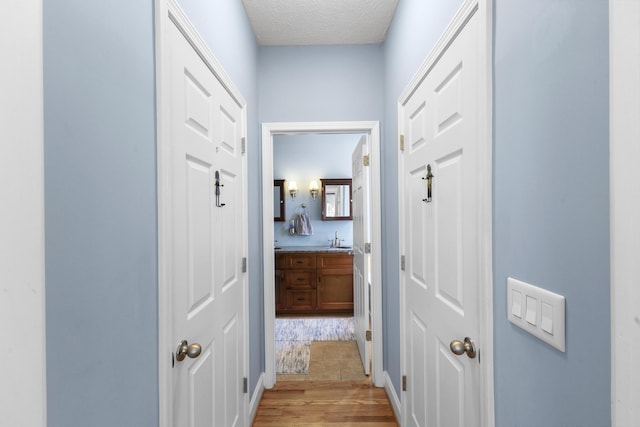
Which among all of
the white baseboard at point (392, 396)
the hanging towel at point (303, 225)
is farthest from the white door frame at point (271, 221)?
the hanging towel at point (303, 225)

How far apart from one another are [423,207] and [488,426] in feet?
2.85

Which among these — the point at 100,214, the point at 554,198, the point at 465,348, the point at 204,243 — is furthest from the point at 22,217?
the point at 465,348

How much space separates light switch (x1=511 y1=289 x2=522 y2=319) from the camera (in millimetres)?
823

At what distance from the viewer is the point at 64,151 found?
61 centimetres

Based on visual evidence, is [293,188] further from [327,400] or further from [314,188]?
[327,400]

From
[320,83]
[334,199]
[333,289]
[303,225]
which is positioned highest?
[320,83]

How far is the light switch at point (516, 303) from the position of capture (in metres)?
0.82

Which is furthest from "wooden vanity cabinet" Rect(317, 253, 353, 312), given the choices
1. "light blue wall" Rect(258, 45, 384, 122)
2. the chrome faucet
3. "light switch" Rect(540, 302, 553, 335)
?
"light switch" Rect(540, 302, 553, 335)

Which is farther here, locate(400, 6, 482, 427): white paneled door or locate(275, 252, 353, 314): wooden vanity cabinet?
locate(275, 252, 353, 314): wooden vanity cabinet

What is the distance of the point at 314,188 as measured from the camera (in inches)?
183

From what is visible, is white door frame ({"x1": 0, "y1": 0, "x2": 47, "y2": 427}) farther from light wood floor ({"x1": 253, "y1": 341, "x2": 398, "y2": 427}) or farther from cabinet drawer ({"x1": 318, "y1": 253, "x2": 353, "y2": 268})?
cabinet drawer ({"x1": 318, "y1": 253, "x2": 353, "y2": 268})

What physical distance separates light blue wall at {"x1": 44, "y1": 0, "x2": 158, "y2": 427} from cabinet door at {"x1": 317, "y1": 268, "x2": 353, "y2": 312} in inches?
129

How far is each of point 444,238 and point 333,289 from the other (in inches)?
117

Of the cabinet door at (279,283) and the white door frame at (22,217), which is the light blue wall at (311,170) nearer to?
the cabinet door at (279,283)
